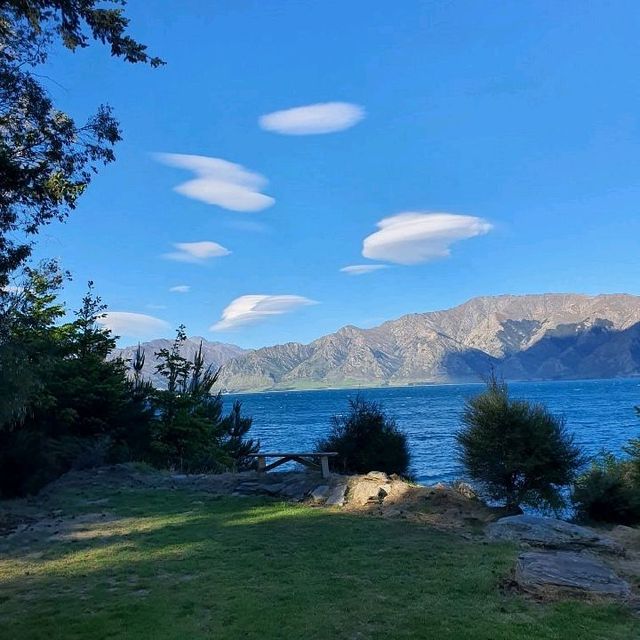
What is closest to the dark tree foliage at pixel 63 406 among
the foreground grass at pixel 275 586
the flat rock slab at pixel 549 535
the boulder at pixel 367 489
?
the foreground grass at pixel 275 586

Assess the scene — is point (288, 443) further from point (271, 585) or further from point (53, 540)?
point (271, 585)

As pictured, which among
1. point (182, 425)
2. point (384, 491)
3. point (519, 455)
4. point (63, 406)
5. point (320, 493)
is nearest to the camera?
point (519, 455)

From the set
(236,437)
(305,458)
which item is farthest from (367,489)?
(236,437)

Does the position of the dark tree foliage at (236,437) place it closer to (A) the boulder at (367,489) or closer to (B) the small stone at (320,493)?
(B) the small stone at (320,493)

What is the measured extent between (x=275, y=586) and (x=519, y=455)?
657 centimetres

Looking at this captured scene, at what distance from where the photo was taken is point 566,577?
673cm

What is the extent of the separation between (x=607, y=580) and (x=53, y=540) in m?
8.66

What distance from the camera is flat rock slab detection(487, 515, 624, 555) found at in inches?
344

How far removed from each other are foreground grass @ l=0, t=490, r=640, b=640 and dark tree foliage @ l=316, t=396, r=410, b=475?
5304 millimetres

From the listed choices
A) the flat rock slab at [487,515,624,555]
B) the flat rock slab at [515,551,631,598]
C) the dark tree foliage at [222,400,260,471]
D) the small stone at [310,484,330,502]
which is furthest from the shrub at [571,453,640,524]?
the dark tree foliage at [222,400,260,471]

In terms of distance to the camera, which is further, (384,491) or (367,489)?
(367,489)

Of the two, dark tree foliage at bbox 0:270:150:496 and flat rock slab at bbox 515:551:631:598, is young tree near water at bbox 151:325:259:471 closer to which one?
dark tree foliage at bbox 0:270:150:496

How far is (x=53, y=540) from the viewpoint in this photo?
10180 mm

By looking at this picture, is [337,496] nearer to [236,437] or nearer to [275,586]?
[275,586]
